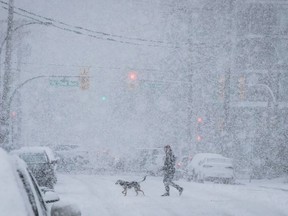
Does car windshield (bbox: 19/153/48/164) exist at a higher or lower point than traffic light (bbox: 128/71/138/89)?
lower

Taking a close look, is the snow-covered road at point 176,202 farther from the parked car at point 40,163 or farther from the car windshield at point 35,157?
the car windshield at point 35,157

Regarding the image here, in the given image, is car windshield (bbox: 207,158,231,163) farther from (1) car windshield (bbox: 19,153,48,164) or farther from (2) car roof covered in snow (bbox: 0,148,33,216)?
(2) car roof covered in snow (bbox: 0,148,33,216)

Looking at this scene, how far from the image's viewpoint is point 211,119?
52406 mm

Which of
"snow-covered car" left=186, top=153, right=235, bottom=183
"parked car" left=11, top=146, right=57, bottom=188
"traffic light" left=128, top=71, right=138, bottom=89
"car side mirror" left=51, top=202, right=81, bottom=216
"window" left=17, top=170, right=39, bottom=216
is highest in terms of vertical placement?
"traffic light" left=128, top=71, right=138, bottom=89

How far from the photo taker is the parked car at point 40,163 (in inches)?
766

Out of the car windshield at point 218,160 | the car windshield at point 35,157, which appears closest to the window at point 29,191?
the car windshield at point 35,157

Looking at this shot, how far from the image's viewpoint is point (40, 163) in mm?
19906

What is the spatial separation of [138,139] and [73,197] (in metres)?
55.3

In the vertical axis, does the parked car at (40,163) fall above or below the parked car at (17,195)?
below

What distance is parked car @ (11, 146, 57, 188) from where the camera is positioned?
63.9 feet

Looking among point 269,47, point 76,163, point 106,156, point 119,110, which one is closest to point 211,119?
point 269,47

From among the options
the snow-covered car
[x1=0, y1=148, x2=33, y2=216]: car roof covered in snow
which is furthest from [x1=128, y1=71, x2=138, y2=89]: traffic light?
[x1=0, y1=148, x2=33, y2=216]: car roof covered in snow

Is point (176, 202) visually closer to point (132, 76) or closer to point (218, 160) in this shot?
point (218, 160)

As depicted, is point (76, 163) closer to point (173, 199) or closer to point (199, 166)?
point (199, 166)
